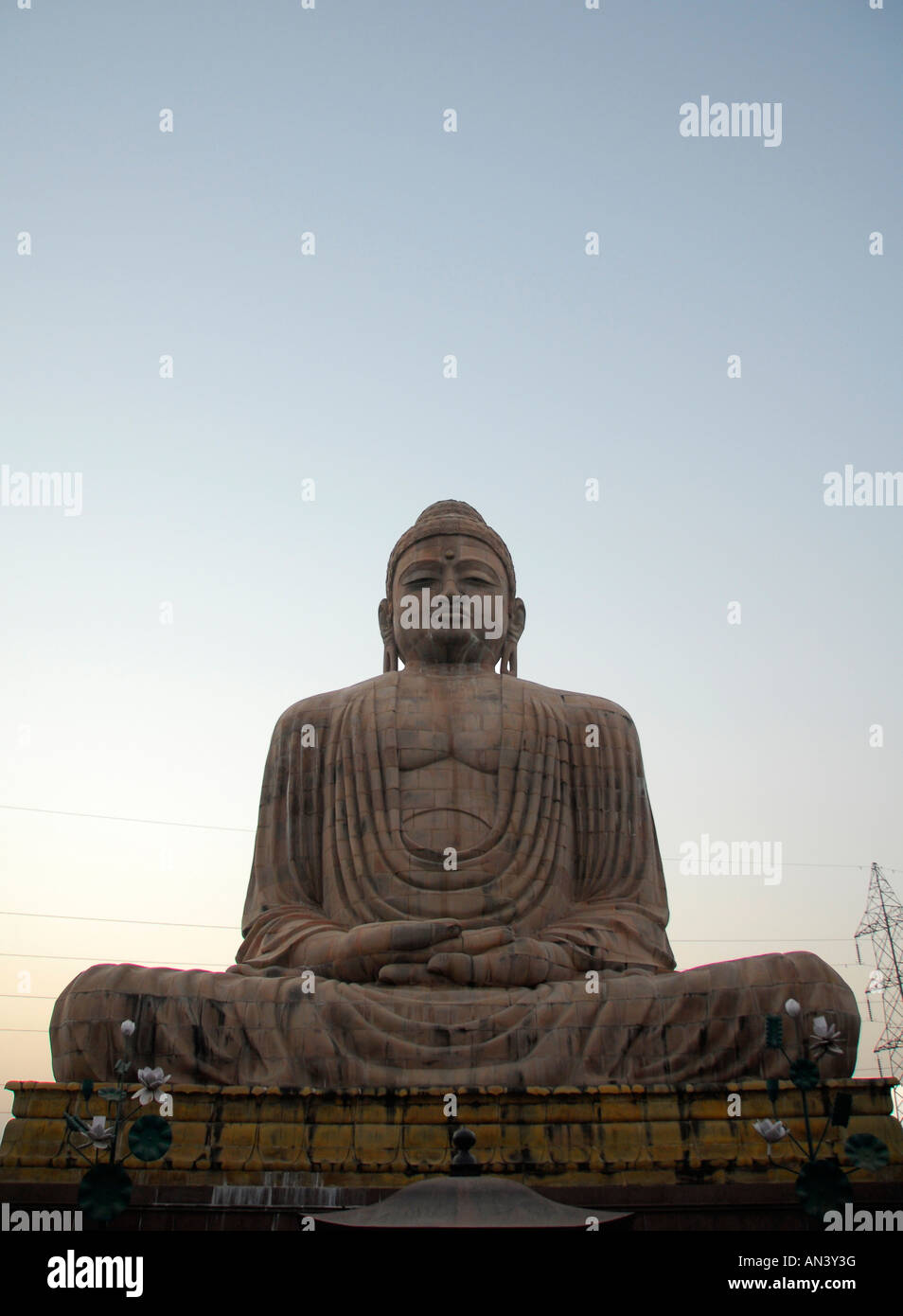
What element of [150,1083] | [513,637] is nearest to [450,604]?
[513,637]

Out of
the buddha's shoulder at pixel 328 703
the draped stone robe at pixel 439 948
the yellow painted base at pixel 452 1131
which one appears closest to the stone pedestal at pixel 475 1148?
the yellow painted base at pixel 452 1131

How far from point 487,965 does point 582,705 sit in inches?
132

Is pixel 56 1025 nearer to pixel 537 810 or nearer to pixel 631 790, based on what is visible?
pixel 537 810

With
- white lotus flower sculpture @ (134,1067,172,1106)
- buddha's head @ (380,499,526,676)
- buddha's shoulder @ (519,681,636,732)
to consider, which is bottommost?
white lotus flower sculpture @ (134,1067,172,1106)

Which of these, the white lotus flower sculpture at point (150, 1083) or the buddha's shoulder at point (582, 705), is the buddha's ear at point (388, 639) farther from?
the white lotus flower sculpture at point (150, 1083)

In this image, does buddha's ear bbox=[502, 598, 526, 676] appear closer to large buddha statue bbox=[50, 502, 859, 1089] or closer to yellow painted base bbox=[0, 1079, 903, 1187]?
large buddha statue bbox=[50, 502, 859, 1089]

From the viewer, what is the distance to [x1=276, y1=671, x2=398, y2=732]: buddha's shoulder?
12195 millimetres

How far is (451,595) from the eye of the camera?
40.7 feet

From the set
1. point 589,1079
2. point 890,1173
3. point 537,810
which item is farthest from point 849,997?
point 537,810

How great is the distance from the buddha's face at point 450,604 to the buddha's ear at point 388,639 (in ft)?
1.30

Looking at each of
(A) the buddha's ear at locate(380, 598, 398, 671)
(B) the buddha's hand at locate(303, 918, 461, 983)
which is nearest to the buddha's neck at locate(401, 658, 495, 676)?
(A) the buddha's ear at locate(380, 598, 398, 671)

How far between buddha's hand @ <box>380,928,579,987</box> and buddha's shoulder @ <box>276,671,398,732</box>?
9.72 feet

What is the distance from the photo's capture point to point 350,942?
9.91 m
